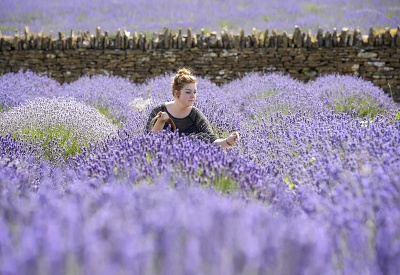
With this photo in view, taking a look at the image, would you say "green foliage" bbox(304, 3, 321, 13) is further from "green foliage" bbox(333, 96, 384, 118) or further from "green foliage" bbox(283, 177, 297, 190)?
"green foliage" bbox(283, 177, 297, 190)

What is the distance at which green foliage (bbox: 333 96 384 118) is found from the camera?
5.58m

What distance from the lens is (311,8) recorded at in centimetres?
1202

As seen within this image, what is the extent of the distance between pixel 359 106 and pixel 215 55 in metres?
3.53

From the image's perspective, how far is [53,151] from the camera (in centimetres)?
382

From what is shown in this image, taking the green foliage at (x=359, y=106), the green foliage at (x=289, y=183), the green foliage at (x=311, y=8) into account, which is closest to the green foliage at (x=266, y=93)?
the green foliage at (x=359, y=106)

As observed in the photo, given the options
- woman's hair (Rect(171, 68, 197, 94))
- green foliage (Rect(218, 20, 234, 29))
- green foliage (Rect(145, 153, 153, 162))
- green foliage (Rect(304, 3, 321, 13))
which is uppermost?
green foliage (Rect(304, 3, 321, 13))

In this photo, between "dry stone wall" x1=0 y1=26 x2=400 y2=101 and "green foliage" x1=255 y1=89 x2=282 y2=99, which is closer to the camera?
"green foliage" x1=255 y1=89 x2=282 y2=99

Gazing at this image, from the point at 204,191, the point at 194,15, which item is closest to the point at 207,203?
the point at 204,191

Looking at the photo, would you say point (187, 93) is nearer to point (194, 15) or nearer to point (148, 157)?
point (148, 157)

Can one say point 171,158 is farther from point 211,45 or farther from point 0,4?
point 0,4

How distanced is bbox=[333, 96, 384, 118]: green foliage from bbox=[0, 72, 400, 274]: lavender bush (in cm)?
103

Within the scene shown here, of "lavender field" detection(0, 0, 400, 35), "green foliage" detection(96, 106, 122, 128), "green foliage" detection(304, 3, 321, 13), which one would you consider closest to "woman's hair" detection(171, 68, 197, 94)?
"green foliage" detection(96, 106, 122, 128)

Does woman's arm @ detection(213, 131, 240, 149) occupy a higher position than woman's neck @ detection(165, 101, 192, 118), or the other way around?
woman's neck @ detection(165, 101, 192, 118)

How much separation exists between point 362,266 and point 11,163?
192cm
